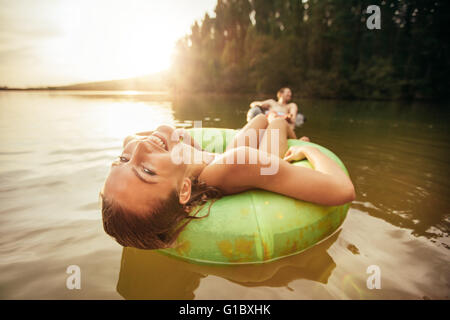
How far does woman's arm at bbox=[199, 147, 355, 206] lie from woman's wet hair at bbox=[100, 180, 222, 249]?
0.57 ft

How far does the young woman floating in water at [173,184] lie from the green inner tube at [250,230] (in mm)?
85

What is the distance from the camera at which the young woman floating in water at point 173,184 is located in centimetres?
143

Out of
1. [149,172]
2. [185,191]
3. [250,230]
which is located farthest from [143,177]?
[250,230]

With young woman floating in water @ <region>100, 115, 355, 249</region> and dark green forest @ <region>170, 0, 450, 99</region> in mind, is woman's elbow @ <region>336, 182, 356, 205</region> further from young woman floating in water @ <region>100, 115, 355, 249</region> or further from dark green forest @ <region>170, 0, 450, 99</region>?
dark green forest @ <region>170, 0, 450, 99</region>

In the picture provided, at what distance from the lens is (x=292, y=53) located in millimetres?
31203

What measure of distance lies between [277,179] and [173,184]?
0.78 meters

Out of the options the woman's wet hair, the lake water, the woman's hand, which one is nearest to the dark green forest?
the lake water

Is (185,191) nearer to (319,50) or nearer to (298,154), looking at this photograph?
(298,154)

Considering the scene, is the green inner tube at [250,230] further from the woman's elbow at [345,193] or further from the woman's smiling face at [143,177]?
the woman's smiling face at [143,177]

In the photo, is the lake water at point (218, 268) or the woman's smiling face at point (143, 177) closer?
the woman's smiling face at point (143, 177)

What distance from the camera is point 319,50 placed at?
95.0 ft

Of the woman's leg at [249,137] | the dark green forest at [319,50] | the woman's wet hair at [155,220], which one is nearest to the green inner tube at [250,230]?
the woman's wet hair at [155,220]
